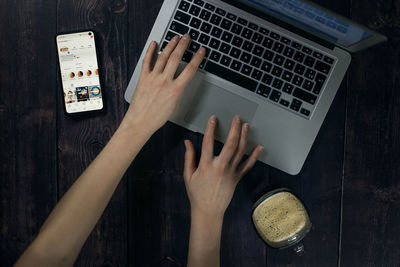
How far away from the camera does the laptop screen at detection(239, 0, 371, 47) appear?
0.60m

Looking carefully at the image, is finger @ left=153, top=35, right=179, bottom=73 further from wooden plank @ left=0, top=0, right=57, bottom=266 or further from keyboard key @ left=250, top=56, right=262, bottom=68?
wooden plank @ left=0, top=0, right=57, bottom=266

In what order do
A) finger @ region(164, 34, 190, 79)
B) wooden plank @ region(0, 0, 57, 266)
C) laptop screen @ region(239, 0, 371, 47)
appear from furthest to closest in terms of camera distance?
wooden plank @ region(0, 0, 57, 266)
finger @ region(164, 34, 190, 79)
laptop screen @ region(239, 0, 371, 47)

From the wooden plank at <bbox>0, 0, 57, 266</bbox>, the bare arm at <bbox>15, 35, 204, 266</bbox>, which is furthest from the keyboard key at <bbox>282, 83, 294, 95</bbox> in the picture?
the wooden plank at <bbox>0, 0, 57, 266</bbox>

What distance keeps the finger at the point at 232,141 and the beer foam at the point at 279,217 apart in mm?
143

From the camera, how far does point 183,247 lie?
0.82 meters

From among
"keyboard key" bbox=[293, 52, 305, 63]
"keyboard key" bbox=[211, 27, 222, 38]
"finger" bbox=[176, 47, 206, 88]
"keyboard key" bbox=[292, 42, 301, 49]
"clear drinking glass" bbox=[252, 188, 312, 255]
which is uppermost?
"keyboard key" bbox=[292, 42, 301, 49]

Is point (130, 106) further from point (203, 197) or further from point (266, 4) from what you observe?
point (266, 4)

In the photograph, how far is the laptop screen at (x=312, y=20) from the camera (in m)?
0.60

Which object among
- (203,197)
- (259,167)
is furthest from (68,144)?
(259,167)

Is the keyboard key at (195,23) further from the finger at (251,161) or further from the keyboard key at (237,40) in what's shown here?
the finger at (251,161)

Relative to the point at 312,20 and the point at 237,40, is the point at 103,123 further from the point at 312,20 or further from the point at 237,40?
the point at 312,20

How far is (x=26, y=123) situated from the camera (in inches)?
32.7

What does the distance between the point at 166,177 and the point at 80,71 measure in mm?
346

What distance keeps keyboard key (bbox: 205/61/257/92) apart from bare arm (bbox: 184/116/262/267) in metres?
0.08
